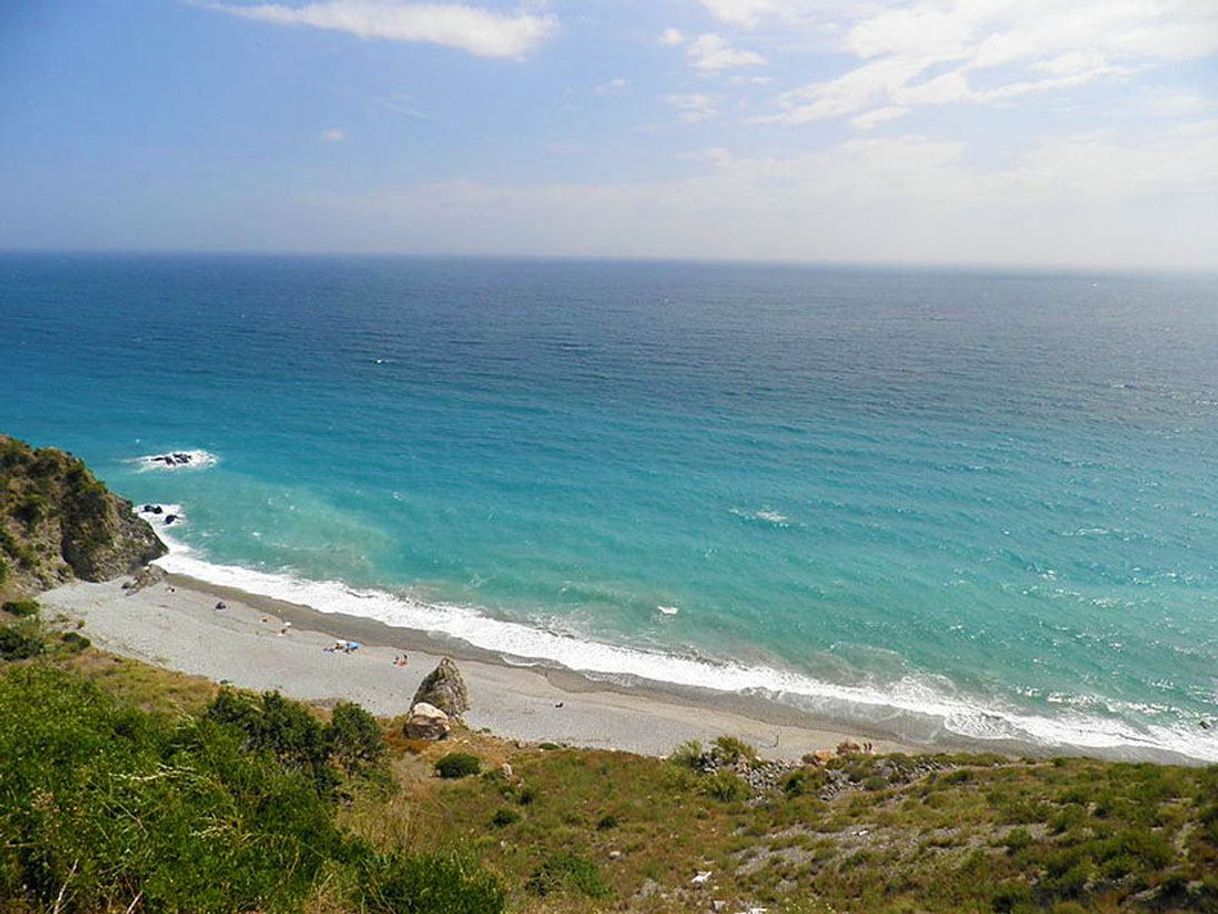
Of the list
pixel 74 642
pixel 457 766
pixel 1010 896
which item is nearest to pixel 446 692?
pixel 457 766

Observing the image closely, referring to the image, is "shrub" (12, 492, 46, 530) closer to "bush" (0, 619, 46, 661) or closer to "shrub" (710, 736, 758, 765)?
"bush" (0, 619, 46, 661)

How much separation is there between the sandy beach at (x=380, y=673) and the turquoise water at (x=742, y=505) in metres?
2.06

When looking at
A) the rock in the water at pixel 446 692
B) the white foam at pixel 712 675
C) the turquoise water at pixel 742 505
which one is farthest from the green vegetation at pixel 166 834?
the turquoise water at pixel 742 505

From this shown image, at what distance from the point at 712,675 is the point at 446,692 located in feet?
51.8

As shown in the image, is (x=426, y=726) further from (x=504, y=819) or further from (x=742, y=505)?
(x=742, y=505)

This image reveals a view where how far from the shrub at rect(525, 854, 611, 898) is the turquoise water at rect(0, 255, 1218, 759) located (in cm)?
2055

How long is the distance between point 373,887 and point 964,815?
60.6 feet

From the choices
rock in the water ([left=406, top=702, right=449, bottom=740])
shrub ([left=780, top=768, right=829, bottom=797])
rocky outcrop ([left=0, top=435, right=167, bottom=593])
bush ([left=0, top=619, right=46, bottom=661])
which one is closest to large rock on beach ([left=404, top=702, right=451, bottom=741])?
rock in the water ([left=406, top=702, right=449, bottom=740])

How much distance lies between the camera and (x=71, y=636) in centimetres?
3691

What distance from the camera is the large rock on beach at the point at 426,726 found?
31859 millimetres

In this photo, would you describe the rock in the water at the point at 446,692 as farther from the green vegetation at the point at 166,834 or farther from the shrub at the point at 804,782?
the green vegetation at the point at 166,834

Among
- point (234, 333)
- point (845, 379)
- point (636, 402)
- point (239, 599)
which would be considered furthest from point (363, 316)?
point (239, 599)

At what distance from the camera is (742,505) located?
58875mm

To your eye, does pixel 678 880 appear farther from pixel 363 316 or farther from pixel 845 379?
pixel 363 316
